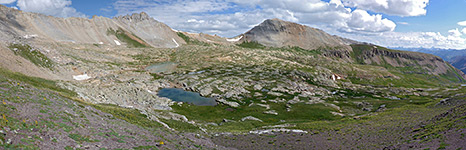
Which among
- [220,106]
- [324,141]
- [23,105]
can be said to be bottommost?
[220,106]

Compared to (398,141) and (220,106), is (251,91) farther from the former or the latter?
(398,141)

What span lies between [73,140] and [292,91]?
15256 cm

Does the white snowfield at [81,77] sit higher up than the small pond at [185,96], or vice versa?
the white snowfield at [81,77]

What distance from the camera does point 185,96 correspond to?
135750 millimetres

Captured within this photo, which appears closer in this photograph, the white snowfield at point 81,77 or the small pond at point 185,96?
the small pond at point 185,96

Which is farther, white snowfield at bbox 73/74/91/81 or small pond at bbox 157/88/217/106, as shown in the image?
white snowfield at bbox 73/74/91/81

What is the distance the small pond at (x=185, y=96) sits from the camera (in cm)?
12500

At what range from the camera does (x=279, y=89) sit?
6486 inches

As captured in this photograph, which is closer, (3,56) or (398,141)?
(398,141)

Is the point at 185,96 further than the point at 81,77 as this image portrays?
Yes

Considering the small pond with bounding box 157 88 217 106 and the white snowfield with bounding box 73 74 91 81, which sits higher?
the white snowfield with bounding box 73 74 91 81

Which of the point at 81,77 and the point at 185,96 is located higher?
the point at 81,77

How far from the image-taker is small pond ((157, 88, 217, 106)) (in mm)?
125000

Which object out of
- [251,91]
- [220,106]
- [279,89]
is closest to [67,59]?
[220,106]
